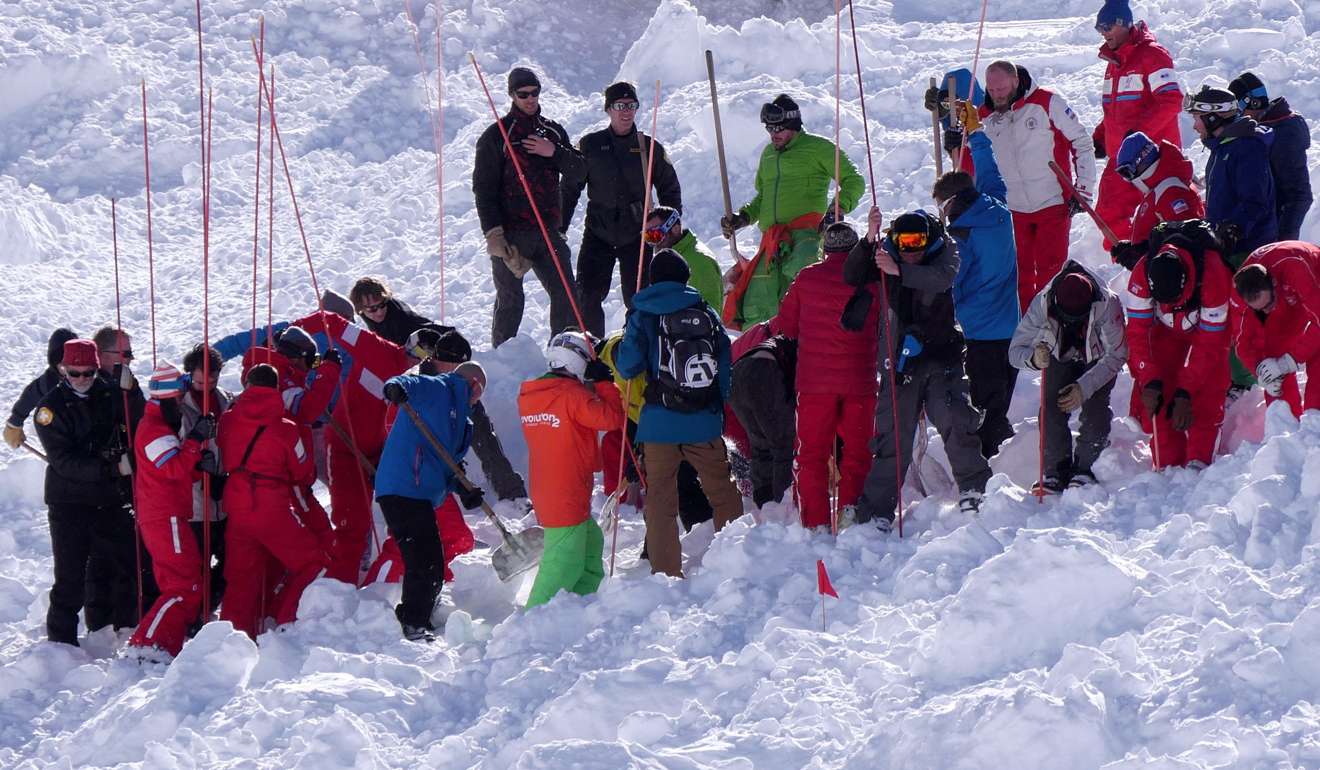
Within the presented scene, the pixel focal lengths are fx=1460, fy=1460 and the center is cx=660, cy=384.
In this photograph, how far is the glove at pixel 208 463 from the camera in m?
7.62

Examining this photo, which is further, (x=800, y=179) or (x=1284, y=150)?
(x=800, y=179)

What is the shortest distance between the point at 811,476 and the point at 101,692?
3731 mm

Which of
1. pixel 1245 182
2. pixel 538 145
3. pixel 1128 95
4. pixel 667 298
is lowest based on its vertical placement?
pixel 667 298

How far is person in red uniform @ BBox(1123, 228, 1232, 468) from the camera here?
23.7ft

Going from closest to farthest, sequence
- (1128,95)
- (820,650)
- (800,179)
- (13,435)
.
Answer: (820,650), (13,435), (800,179), (1128,95)

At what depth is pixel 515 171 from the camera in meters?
9.81

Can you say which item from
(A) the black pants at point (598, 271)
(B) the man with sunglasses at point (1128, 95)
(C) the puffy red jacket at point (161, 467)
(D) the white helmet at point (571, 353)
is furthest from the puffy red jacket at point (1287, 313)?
(C) the puffy red jacket at point (161, 467)

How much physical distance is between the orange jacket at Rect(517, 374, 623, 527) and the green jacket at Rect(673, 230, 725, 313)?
1743 millimetres

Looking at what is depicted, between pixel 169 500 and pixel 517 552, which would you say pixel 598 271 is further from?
pixel 169 500

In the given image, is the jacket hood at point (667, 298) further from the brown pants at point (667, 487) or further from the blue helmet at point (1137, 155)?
the blue helmet at point (1137, 155)

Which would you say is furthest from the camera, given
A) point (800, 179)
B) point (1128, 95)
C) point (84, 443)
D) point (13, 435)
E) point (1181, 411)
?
point (1128, 95)

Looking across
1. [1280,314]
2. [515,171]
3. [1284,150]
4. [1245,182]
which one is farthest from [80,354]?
[1284,150]

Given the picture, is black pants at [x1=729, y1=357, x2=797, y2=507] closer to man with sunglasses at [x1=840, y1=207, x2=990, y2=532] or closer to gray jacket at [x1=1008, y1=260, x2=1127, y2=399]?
man with sunglasses at [x1=840, y1=207, x2=990, y2=532]

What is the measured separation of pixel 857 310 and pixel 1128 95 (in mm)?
3585
